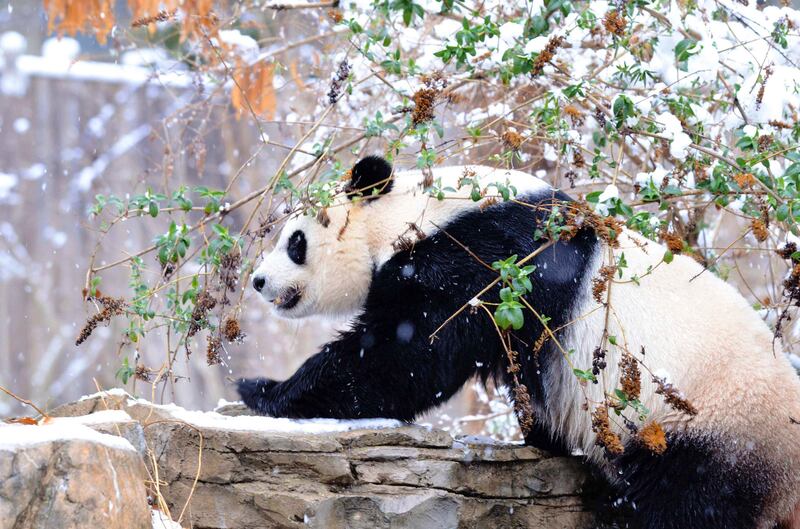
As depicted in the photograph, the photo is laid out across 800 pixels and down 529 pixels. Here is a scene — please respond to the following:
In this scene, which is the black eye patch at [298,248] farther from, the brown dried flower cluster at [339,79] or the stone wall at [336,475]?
the stone wall at [336,475]

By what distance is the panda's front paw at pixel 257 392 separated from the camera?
152 inches

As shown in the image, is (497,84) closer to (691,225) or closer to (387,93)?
(387,93)

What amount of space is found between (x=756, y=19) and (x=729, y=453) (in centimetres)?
197

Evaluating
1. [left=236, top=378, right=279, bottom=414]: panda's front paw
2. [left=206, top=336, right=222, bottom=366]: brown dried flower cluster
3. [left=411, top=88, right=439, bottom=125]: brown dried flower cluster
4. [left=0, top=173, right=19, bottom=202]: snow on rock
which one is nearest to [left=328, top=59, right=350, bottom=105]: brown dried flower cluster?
[left=411, top=88, right=439, bottom=125]: brown dried flower cluster

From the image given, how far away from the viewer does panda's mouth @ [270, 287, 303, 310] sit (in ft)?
13.4

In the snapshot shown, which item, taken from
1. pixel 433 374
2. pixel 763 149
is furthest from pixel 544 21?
pixel 433 374

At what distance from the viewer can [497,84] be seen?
16.8ft

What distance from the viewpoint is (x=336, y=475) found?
332 cm

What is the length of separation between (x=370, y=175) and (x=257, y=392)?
1.06 meters

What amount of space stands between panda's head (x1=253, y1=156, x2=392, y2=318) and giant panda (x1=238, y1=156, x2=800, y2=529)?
0.4 inches

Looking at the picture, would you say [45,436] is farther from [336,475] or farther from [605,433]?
[605,433]

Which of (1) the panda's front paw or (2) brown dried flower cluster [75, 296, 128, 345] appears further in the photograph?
(1) the panda's front paw

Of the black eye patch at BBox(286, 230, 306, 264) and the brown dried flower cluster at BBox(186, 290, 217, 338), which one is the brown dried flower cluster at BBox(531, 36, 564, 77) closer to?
the black eye patch at BBox(286, 230, 306, 264)

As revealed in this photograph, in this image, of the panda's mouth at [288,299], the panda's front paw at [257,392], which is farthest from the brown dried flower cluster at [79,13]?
the panda's front paw at [257,392]
